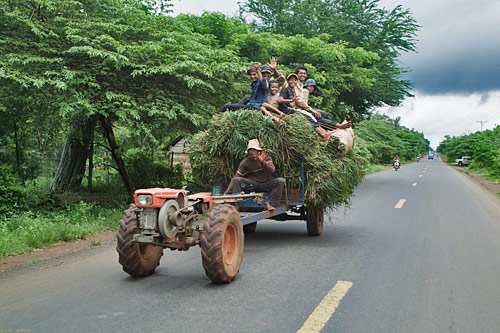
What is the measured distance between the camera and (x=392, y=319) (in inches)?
159

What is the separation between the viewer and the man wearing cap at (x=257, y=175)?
6840 millimetres

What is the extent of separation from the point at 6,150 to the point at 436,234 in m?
10.6

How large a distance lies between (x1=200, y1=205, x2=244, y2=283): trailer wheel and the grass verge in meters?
3.78

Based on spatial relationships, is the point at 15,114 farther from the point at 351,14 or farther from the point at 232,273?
the point at 351,14

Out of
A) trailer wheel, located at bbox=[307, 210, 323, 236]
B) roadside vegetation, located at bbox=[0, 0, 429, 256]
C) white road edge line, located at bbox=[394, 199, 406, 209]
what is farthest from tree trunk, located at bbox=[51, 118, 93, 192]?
white road edge line, located at bbox=[394, 199, 406, 209]

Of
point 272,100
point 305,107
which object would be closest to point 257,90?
point 272,100

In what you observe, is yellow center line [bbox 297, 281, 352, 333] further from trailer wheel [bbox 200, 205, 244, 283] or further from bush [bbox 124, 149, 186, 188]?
bush [bbox 124, 149, 186, 188]

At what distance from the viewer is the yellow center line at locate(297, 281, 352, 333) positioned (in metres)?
3.82

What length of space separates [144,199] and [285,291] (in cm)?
191

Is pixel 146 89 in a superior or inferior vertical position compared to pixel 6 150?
superior

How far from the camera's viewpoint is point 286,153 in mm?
7316

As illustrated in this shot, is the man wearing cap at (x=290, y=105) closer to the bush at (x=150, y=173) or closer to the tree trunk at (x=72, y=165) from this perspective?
the bush at (x=150, y=173)

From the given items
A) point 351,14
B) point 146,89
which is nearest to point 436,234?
point 146,89

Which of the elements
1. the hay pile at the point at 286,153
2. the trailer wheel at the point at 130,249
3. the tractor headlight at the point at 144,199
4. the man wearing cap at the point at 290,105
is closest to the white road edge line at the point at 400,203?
the hay pile at the point at 286,153
